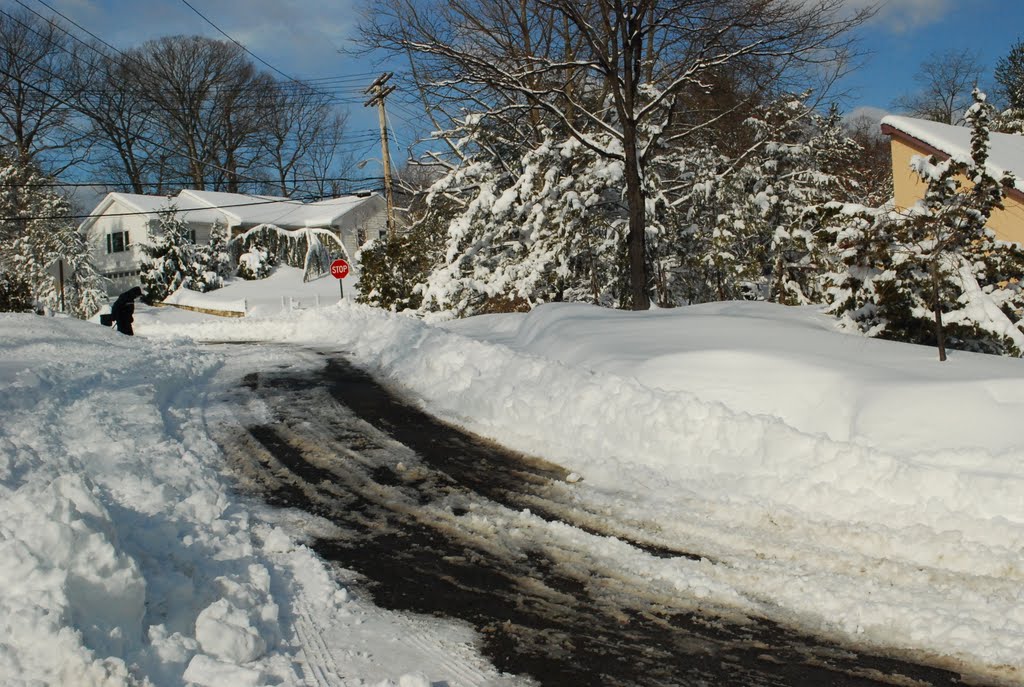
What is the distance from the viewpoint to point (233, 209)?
53.1 m

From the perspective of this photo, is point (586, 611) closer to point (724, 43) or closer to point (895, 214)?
point (895, 214)

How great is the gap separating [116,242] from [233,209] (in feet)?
23.5

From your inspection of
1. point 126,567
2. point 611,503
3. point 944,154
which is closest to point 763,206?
point 944,154

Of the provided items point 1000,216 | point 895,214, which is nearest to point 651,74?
point 1000,216

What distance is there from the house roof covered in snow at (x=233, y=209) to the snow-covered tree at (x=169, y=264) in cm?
414

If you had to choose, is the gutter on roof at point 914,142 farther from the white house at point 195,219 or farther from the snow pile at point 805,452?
the white house at point 195,219

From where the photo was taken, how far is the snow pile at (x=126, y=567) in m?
3.38

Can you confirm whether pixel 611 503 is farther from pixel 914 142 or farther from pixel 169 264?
pixel 169 264

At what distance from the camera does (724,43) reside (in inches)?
640

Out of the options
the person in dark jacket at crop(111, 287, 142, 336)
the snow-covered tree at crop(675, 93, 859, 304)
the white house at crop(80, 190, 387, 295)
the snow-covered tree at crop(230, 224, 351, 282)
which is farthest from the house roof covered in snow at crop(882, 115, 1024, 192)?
the snow-covered tree at crop(230, 224, 351, 282)

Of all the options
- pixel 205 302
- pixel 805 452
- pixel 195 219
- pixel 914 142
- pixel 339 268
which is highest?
pixel 195 219

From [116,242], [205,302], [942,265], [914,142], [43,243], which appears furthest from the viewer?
[116,242]

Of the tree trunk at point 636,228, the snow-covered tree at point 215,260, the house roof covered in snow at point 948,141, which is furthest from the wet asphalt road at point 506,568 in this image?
the snow-covered tree at point 215,260

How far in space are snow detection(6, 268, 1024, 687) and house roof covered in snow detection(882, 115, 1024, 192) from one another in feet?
28.6
